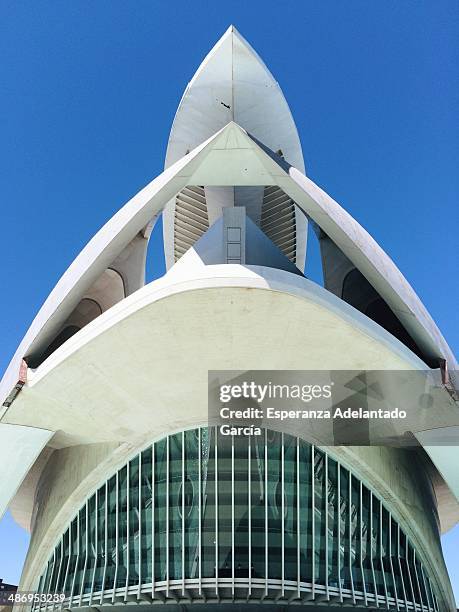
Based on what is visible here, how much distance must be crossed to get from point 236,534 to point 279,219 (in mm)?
15994

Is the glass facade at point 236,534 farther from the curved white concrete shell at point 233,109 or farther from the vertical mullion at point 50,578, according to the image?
the curved white concrete shell at point 233,109

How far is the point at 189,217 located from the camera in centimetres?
3023

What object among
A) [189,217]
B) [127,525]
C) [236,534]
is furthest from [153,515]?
[189,217]

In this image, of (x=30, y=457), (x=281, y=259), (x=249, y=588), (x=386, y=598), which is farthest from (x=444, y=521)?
(x=30, y=457)

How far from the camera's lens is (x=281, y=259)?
18500 millimetres

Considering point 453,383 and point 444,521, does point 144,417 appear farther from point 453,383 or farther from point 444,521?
point 444,521

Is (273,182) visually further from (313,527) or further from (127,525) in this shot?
(127,525)

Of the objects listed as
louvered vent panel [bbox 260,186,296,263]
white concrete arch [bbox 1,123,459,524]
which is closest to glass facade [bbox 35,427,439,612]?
white concrete arch [bbox 1,123,459,524]

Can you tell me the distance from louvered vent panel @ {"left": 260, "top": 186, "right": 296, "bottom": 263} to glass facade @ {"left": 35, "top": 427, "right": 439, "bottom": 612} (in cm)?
1284

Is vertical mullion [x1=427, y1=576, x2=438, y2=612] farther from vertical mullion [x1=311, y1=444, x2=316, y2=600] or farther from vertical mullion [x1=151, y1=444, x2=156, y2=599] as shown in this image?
vertical mullion [x1=151, y1=444, x2=156, y2=599]

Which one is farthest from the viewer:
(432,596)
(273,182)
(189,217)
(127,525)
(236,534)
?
(189,217)

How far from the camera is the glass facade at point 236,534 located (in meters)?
17.3

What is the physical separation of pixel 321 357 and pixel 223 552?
6608mm

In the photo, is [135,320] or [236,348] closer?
[135,320]
